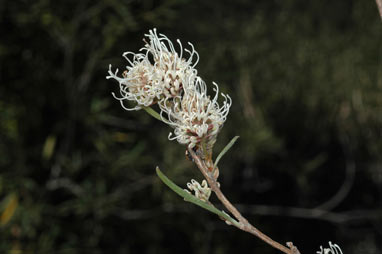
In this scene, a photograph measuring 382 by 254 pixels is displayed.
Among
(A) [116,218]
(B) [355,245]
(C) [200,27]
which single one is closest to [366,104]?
(B) [355,245]

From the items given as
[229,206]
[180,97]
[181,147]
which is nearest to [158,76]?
[180,97]

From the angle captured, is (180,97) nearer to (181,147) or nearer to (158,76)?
(158,76)

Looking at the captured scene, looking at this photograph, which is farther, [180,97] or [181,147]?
[181,147]

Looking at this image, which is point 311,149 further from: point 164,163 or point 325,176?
point 164,163

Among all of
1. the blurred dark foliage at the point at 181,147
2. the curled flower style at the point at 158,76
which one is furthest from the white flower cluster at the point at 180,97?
the blurred dark foliage at the point at 181,147

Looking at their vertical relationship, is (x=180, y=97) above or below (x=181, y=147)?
below

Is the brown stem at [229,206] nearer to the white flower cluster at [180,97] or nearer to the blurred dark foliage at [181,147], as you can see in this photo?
the white flower cluster at [180,97]

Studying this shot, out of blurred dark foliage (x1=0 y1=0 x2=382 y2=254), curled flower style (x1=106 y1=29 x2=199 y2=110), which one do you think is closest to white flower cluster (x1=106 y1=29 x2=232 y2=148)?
curled flower style (x1=106 y1=29 x2=199 y2=110)
